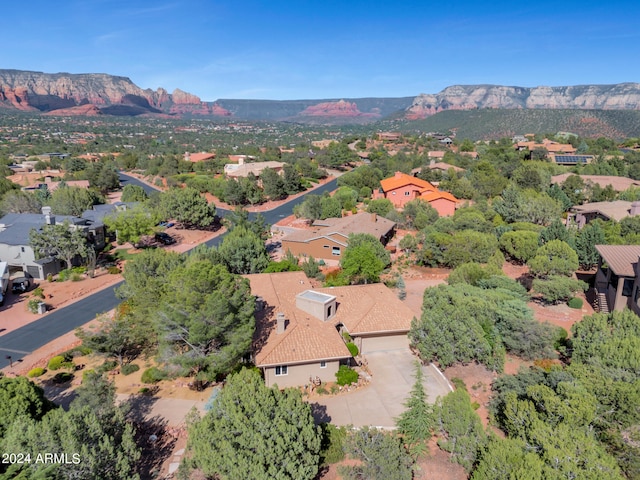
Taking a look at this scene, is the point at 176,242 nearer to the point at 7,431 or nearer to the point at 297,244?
the point at 297,244

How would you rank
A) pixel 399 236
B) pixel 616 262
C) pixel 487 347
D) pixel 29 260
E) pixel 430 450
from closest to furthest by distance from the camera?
1. pixel 430 450
2. pixel 487 347
3. pixel 616 262
4. pixel 29 260
5. pixel 399 236

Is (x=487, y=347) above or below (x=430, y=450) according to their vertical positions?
above

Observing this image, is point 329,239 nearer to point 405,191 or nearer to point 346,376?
point 346,376

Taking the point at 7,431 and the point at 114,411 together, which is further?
the point at 114,411

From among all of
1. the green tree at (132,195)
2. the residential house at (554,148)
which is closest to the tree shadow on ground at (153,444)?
the green tree at (132,195)

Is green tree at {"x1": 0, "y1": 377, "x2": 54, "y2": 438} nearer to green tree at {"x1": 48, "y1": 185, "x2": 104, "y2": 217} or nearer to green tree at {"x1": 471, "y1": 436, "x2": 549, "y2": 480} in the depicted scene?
green tree at {"x1": 471, "y1": 436, "x2": 549, "y2": 480}

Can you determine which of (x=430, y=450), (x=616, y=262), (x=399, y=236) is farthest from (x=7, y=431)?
(x=399, y=236)

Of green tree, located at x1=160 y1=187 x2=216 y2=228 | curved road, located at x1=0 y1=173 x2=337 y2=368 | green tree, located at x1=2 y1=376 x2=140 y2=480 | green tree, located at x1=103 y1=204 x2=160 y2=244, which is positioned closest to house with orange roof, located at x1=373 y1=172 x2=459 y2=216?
green tree, located at x1=160 y1=187 x2=216 y2=228
